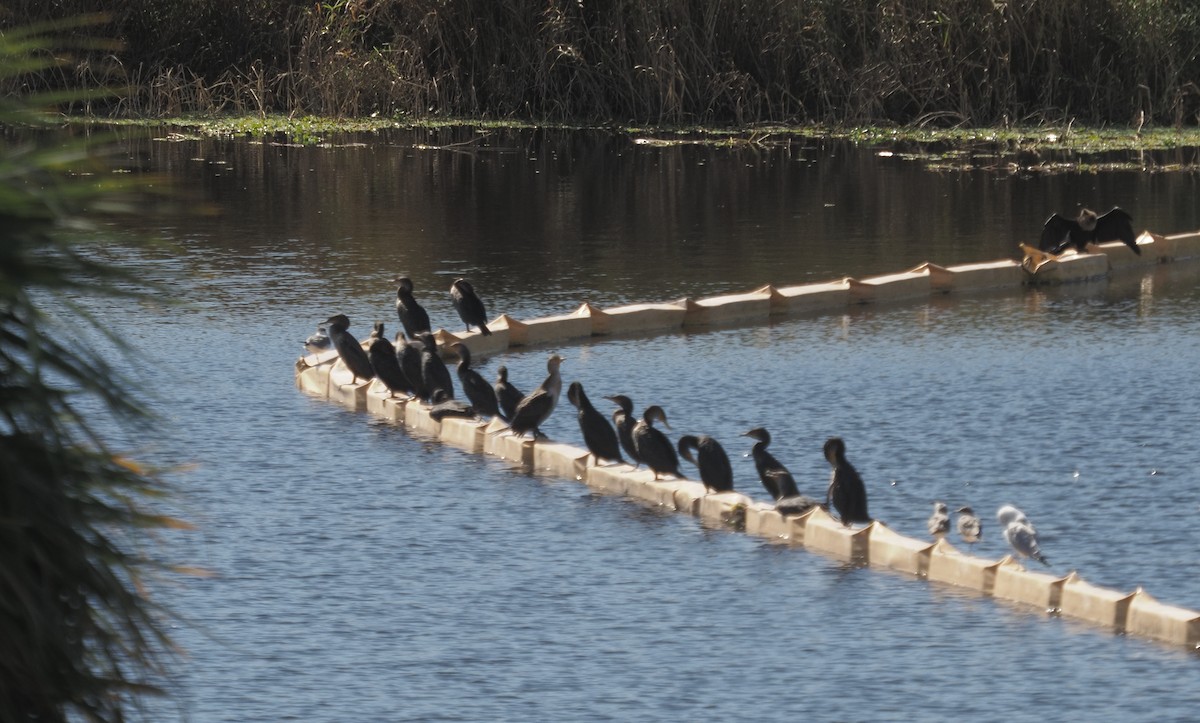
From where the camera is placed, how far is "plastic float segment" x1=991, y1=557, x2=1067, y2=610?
8375mm

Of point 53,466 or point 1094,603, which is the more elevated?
point 53,466

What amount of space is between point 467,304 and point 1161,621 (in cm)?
732

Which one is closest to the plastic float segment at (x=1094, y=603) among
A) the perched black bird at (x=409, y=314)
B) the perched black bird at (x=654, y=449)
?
the perched black bird at (x=654, y=449)

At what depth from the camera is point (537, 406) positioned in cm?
Answer: 1117

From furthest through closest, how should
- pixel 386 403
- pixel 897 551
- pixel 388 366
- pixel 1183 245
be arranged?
pixel 1183 245, pixel 386 403, pixel 388 366, pixel 897 551

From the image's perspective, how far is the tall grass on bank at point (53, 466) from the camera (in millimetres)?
2887

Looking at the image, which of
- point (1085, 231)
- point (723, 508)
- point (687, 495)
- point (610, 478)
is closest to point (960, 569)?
point (723, 508)

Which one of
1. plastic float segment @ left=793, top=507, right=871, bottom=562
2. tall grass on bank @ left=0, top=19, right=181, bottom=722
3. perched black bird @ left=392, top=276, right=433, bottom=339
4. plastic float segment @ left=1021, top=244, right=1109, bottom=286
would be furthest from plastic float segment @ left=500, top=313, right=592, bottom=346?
tall grass on bank @ left=0, top=19, right=181, bottom=722

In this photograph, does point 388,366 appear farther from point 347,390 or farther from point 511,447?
point 511,447

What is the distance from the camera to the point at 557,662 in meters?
7.79

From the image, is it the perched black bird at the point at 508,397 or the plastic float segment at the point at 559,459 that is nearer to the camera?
the plastic float segment at the point at 559,459

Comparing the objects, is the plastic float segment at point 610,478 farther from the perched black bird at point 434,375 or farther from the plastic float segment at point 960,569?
the plastic float segment at point 960,569

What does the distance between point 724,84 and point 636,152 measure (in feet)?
6.71

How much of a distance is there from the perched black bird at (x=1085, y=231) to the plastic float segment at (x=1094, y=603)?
405 inches
